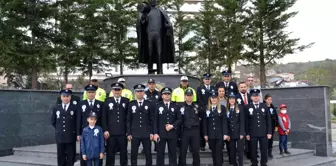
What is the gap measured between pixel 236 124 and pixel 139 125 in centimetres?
190

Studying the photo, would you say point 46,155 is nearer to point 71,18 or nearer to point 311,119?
point 311,119

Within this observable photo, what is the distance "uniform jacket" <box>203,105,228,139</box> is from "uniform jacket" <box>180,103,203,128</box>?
0.27 metres

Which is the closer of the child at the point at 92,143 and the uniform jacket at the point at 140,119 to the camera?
the child at the point at 92,143

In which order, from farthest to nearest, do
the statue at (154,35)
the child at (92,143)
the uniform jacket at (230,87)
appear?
the statue at (154,35) < the uniform jacket at (230,87) < the child at (92,143)

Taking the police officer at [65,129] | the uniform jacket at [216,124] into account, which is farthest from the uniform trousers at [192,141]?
the police officer at [65,129]

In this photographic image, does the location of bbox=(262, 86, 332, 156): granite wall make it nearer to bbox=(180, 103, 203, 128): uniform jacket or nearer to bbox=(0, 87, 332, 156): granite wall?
bbox=(0, 87, 332, 156): granite wall

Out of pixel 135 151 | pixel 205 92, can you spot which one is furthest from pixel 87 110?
pixel 205 92

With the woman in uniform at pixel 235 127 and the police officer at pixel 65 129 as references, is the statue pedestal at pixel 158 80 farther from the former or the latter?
the police officer at pixel 65 129

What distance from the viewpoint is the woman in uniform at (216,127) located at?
6.68 m

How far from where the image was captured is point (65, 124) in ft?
21.9

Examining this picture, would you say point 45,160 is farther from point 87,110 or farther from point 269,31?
point 269,31

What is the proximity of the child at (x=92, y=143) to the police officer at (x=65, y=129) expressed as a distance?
0.66m

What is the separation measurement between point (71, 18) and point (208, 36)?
34.0 feet

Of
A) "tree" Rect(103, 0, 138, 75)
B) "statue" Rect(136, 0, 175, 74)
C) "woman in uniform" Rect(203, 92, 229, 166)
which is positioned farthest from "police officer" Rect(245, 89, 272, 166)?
"tree" Rect(103, 0, 138, 75)
